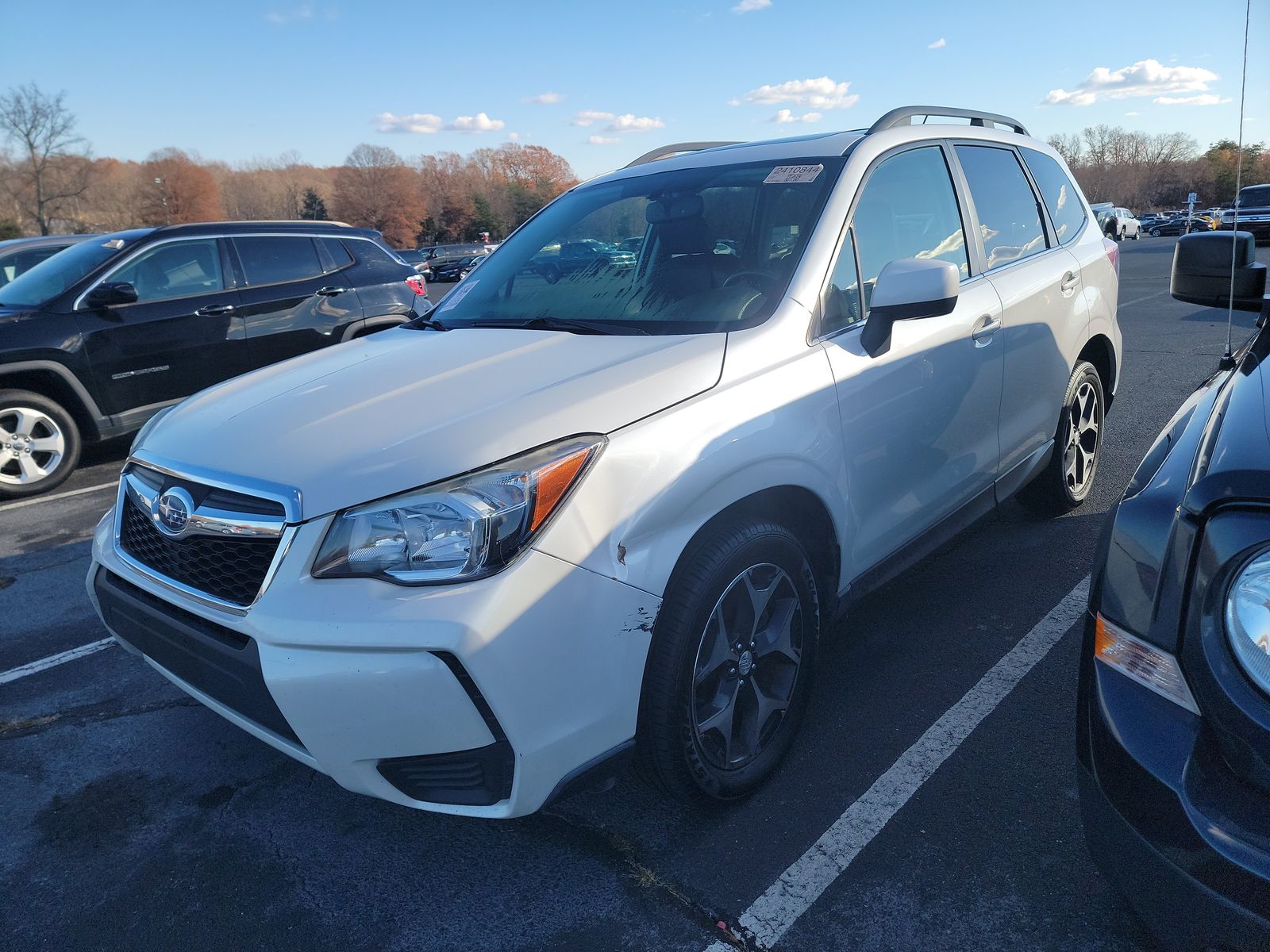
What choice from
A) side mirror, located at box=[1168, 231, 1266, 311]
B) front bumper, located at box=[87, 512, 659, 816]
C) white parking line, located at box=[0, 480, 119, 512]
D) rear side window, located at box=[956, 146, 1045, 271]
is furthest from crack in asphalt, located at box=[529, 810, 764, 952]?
white parking line, located at box=[0, 480, 119, 512]

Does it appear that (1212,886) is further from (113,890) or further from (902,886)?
(113,890)

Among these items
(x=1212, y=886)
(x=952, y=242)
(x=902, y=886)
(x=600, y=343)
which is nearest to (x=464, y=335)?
(x=600, y=343)

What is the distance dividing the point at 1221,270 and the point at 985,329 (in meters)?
0.79

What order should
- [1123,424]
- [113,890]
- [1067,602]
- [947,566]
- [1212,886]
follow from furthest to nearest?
[1123,424], [947,566], [1067,602], [113,890], [1212,886]

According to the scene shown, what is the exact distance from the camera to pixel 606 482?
2020 millimetres

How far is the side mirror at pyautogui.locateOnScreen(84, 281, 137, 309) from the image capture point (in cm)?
654

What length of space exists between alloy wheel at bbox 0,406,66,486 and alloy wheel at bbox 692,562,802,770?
6.04 m

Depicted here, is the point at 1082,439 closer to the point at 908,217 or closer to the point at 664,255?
the point at 908,217

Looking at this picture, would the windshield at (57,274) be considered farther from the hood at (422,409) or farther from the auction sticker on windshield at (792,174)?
the auction sticker on windshield at (792,174)

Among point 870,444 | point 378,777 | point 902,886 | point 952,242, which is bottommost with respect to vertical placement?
point 902,886

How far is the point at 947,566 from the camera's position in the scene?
13.5ft

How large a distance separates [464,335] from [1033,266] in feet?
8.12

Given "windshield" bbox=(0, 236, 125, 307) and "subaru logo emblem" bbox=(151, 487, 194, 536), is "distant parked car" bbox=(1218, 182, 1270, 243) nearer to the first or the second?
"windshield" bbox=(0, 236, 125, 307)

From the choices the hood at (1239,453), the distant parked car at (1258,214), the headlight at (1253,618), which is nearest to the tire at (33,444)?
the hood at (1239,453)
